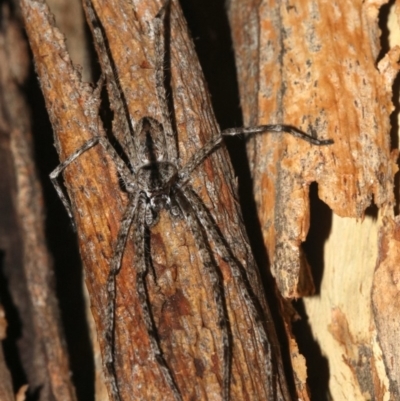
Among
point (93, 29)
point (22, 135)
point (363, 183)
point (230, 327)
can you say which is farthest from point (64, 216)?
point (363, 183)

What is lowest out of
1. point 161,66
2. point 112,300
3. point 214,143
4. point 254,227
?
point 112,300

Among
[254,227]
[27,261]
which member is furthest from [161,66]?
[27,261]

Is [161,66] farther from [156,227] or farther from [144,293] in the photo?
[144,293]

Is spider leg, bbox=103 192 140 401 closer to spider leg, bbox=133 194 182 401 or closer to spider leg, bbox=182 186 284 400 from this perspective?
spider leg, bbox=133 194 182 401

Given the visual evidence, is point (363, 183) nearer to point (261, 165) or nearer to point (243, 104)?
point (261, 165)

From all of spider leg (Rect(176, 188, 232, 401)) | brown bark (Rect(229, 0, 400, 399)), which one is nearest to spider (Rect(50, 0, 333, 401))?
spider leg (Rect(176, 188, 232, 401))

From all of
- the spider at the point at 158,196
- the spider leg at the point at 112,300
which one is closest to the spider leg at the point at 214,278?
the spider at the point at 158,196

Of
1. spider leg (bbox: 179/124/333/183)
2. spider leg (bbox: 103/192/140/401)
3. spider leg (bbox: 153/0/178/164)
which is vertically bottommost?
spider leg (bbox: 103/192/140/401)
